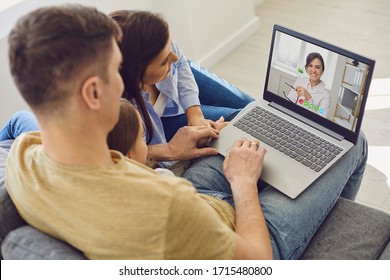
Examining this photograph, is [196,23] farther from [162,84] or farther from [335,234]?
[335,234]

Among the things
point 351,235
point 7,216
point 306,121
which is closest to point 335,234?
point 351,235

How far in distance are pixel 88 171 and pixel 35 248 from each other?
195 mm

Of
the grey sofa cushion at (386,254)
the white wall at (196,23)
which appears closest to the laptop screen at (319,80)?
the grey sofa cushion at (386,254)

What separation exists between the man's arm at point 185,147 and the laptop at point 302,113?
38 mm

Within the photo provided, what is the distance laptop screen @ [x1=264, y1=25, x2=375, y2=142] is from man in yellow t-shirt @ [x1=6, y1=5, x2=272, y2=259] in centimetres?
62

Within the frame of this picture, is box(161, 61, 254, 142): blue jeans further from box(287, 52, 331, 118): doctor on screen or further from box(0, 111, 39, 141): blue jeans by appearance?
box(0, 111, 39, 141): blue jeans

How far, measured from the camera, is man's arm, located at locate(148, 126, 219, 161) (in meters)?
1.62

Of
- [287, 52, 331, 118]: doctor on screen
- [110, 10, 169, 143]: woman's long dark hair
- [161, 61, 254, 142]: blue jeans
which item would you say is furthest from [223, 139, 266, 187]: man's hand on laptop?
[161, 61, 254, 142]: blue jeans

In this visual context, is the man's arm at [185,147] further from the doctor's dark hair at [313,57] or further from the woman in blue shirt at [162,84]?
the doctor's dark hair at [313,57]

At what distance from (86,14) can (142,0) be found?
1642 mm

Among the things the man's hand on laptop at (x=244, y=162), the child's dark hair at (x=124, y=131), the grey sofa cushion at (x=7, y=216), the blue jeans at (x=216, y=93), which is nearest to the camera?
the grey sofa cushion at (x=7, y=216)

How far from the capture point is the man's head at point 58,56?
2.98ft

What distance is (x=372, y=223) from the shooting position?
4.63 ft
